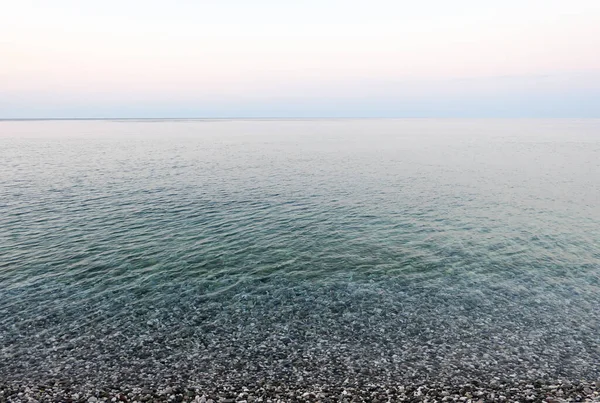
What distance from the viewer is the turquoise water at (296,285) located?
20.7 m

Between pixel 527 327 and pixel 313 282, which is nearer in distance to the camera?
pixel 527 327

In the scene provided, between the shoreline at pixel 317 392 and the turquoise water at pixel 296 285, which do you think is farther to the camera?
the turquoise water at pixel 296 285

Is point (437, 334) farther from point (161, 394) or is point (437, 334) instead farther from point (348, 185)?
point (348, 185)

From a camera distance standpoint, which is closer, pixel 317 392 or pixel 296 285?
pixel 317 392

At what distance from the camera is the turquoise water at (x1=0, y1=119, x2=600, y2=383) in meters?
20.7

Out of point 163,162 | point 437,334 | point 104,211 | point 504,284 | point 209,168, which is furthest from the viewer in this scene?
point 163,162

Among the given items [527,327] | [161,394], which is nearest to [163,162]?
[161,394]

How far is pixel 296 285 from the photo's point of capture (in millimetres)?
30500

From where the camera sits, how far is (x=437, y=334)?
23500 mm

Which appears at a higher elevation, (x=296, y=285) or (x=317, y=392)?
(x=296, y=285)

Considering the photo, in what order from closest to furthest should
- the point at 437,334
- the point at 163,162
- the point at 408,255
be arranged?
1. the point at 437,334
2. the point at 408,255
3. the point at 163,162

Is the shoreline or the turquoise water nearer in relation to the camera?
the shoreline

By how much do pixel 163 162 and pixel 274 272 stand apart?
8510cm

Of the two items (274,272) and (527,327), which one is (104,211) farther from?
(527,327)
